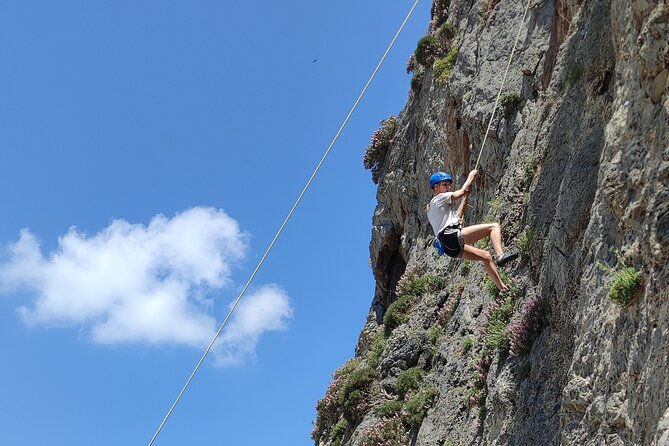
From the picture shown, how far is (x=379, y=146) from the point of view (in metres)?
26.0

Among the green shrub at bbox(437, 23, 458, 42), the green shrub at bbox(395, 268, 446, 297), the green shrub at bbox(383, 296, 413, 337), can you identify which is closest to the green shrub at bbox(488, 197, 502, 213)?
the green shrub at bbox(395, 268, 446, 297)

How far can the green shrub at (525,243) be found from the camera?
11320 millimetres

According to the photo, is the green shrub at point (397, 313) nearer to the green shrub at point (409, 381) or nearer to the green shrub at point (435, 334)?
the green shrub at point (435, 334)

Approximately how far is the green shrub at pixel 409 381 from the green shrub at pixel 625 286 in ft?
28.1

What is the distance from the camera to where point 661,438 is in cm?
558

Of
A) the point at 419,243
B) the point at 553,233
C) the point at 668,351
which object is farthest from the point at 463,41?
the point at 668,351

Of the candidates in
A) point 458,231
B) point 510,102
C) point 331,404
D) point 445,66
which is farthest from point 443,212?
point 445,66

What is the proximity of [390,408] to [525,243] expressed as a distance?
5536mm

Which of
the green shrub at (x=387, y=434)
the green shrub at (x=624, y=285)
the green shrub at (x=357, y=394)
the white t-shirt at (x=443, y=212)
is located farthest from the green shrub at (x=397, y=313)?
the green shrub at (x=624, y=285)

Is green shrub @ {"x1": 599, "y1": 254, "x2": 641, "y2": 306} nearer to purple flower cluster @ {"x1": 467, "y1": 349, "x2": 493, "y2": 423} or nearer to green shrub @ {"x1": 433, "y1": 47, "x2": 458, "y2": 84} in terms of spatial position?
purple flower cluster @ {"x1": 467, "y1": 349, "x2": 493, "y2": 423}

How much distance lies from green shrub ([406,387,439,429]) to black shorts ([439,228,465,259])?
3.87 metres

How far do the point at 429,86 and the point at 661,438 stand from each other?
17486 millimetres

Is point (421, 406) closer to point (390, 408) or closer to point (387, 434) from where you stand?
point (387, 434)

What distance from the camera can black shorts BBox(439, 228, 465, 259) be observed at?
35.7 feet
